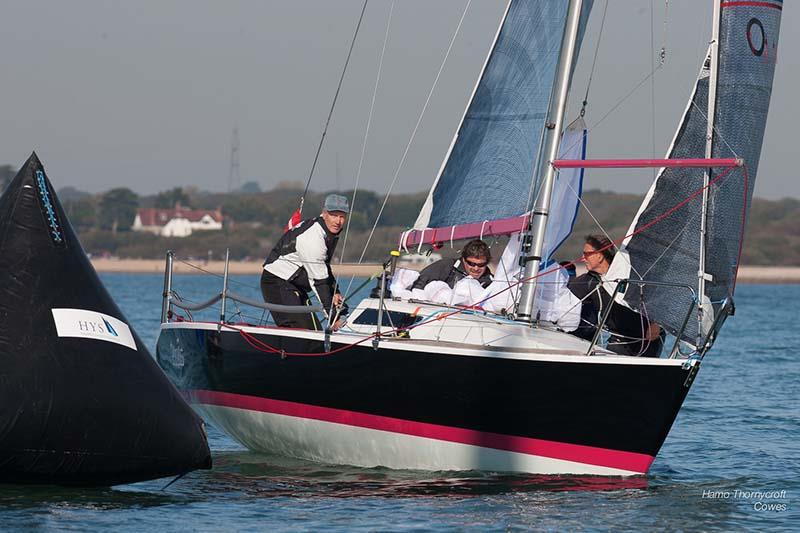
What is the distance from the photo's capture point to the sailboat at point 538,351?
1036cm

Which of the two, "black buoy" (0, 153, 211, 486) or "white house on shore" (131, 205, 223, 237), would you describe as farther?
"white house on shore" (131, 205, 223, 237)

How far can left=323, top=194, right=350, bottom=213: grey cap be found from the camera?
11609mm

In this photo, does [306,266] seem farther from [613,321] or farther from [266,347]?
[613,321]

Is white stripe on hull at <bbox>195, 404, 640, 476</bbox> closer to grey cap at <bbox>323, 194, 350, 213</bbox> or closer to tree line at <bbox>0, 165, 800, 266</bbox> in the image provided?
grey cap at <bbox>323, 194, 350, 213</bbox>

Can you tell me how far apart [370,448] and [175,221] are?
451 feet

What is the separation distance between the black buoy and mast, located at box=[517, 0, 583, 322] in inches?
120

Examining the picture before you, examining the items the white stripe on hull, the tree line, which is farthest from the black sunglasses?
the tree line

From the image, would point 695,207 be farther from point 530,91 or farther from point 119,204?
point 119,204

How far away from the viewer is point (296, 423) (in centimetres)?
1149

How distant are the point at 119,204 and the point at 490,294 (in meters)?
143

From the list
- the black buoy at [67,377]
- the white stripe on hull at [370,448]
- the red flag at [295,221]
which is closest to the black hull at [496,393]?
the white stripe on hull at [370,448]

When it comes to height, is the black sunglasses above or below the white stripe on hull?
above

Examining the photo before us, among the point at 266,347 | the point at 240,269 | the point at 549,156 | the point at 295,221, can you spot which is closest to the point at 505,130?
the point at 549,156

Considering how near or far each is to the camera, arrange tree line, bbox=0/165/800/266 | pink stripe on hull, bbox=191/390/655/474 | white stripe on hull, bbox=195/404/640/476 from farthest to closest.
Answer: tree line, bbox=0/165/800/266, white stripe on hull, bbox=195/404/640/476, pink stripe on hull, bbox=191/390/655/474
